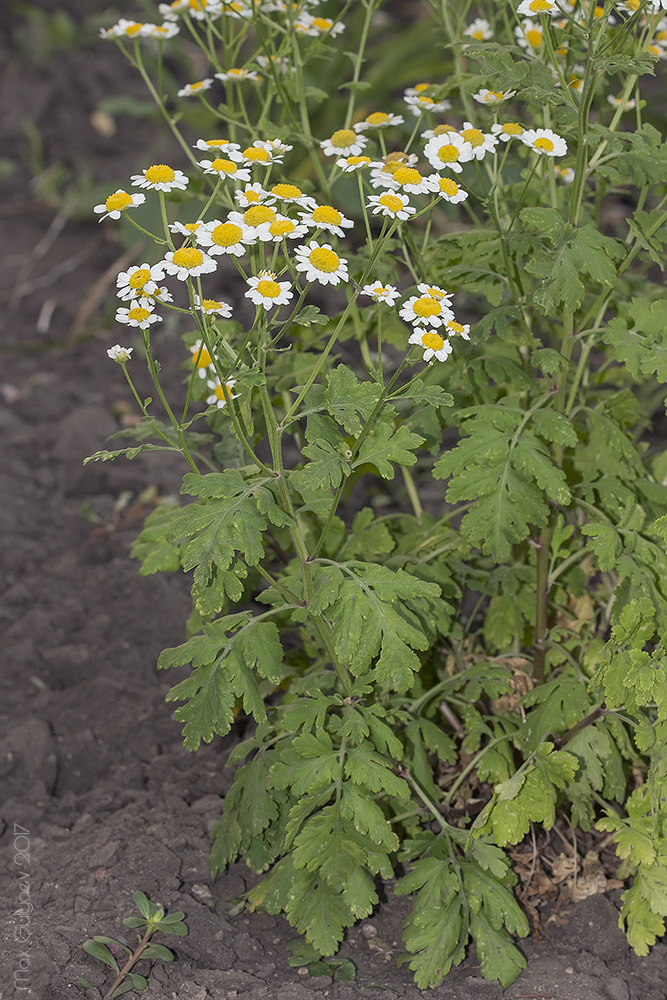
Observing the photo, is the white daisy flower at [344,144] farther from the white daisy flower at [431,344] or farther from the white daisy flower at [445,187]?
the white daisy flower at [431,344]

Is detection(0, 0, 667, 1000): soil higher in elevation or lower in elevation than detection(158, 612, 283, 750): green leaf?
lower

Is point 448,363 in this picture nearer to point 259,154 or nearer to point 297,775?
point 259,154

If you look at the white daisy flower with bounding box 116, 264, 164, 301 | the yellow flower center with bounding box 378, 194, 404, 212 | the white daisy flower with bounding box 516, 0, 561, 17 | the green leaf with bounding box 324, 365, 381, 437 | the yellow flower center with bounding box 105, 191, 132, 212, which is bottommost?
the green leaf with bounding box 324, 365, 381, 437

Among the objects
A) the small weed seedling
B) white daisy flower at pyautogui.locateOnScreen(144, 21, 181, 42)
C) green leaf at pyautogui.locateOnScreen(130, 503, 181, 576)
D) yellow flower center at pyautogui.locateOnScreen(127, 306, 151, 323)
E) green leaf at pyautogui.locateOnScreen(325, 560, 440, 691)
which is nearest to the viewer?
yellow flower center at pyautogui.locateOnScreen(127, 306, 151, 323)

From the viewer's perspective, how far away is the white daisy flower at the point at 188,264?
1563 mm

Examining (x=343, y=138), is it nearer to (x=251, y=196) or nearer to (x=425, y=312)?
(x=251, y=196)

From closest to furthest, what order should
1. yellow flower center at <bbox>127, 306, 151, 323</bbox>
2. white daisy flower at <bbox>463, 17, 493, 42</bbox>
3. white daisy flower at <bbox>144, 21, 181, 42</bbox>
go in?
yellow flower center at <bbox>127, 306, 151, 323</bbox> < white daisy flower at <bbox>144, 21, 181, 42</bbox> < white daisy flower at <bbox>463, 17, 493, 42</bbox>

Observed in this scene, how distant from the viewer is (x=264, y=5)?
2.22 metres

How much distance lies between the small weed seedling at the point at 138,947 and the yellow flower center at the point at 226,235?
131cm

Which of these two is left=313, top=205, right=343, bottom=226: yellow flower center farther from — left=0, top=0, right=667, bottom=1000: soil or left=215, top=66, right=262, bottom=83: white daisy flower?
left=0, top=0, right=667, bottom=1000: soil

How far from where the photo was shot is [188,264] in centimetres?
157

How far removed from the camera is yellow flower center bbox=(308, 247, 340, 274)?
163cm

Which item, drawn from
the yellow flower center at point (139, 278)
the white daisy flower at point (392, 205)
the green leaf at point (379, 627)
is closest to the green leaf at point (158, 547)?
the green leaf at point (379, 627)

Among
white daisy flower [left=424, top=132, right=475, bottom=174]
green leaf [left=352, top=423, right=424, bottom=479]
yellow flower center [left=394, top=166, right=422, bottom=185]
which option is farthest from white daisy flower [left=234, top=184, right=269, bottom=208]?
green leaf [left=352, top=423, right=424, bottom=479]
